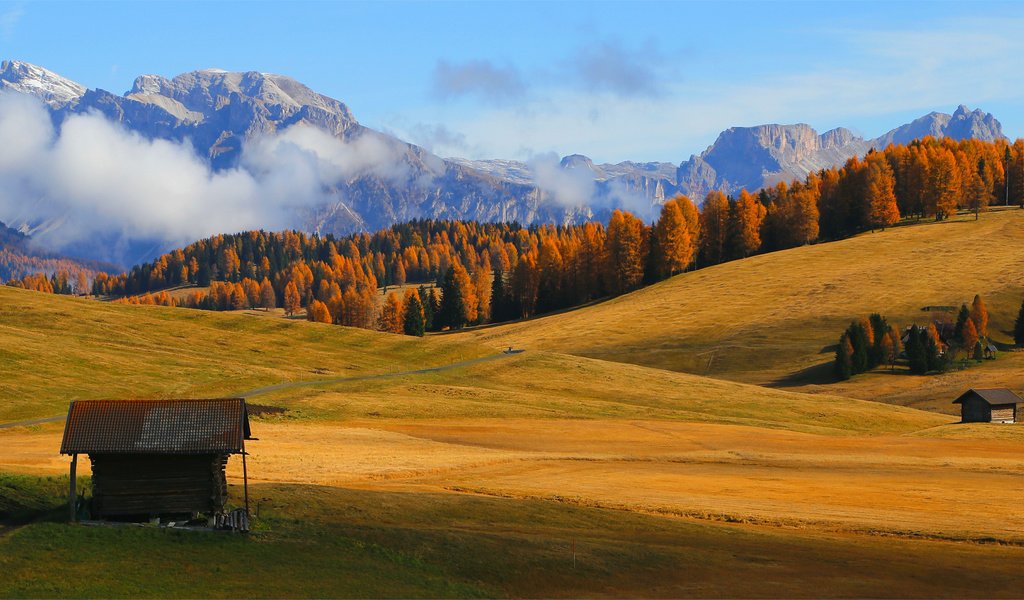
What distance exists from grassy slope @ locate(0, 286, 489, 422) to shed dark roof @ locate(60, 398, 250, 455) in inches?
1658

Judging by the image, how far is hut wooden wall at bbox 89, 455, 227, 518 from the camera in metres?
42.0

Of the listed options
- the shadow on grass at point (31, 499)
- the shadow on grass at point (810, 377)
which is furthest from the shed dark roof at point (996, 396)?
the shadow on grass at point (31, 499)

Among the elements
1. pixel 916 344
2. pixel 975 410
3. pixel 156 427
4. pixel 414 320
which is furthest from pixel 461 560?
pixel 414 320

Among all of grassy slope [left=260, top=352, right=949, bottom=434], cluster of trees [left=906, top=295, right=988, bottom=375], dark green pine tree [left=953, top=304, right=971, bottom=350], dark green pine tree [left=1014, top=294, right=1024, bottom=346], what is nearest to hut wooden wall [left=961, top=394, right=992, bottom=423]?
grassy slope [left=260, top=352, right=949, bottom=434]

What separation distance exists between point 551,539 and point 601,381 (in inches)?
2844

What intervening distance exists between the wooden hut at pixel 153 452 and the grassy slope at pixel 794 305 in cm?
9422

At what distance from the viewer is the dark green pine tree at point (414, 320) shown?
182875 millimetres

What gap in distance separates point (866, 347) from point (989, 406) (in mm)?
33572

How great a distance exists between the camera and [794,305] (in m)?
158

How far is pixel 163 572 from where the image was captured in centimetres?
3544

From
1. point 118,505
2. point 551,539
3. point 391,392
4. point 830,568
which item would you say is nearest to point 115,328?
point 391,392

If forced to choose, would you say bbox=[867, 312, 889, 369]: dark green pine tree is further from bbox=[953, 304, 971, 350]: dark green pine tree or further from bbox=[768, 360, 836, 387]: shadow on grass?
bbox=[953, 304, 971, 350]: dark green pine tree

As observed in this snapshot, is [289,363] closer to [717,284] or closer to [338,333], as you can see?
[338,333]

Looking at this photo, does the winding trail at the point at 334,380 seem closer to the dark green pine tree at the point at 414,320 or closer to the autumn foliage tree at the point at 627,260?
the dark green pine tree at the point at 414,320
